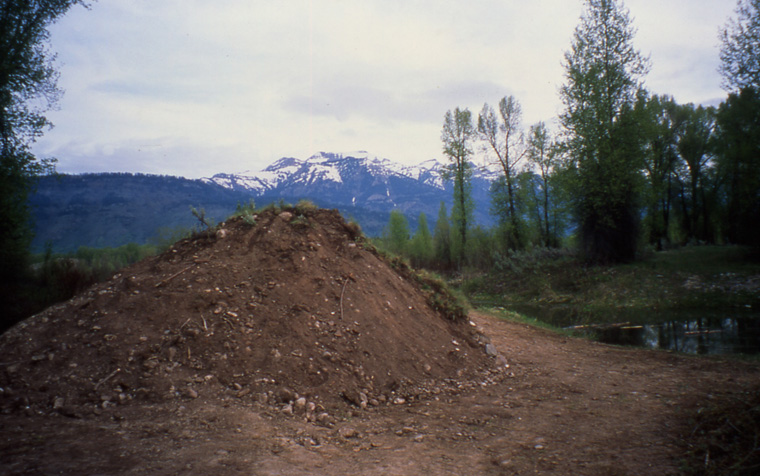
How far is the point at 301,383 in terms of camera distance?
495 cm

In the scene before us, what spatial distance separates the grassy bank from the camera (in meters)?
15.1

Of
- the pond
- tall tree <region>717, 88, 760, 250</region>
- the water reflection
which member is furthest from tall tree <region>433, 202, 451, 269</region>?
the water reflection

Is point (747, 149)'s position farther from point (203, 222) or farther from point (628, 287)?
point (203, 222)

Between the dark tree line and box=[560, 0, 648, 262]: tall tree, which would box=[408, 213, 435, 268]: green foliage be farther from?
box=[560, 0, 648, 262]: tall tree

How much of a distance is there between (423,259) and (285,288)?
42.6m

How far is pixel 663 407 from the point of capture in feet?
16.1

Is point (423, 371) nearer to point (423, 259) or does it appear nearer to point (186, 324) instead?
point (186, 324)

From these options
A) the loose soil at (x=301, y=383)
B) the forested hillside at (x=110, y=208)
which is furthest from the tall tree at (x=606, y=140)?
the forested hillside at (x=110, y=208)

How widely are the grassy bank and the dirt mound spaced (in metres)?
10.1

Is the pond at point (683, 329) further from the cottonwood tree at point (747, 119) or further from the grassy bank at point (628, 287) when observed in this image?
the cottonwood tree at point (747, 119)

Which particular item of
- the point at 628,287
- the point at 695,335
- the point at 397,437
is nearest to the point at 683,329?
the point at 695,335

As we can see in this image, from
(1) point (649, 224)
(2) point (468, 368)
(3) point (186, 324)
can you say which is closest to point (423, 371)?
(2) point (468, 368)

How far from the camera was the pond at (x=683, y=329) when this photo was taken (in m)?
9.56

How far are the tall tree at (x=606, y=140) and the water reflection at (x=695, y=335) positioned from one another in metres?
8.76
